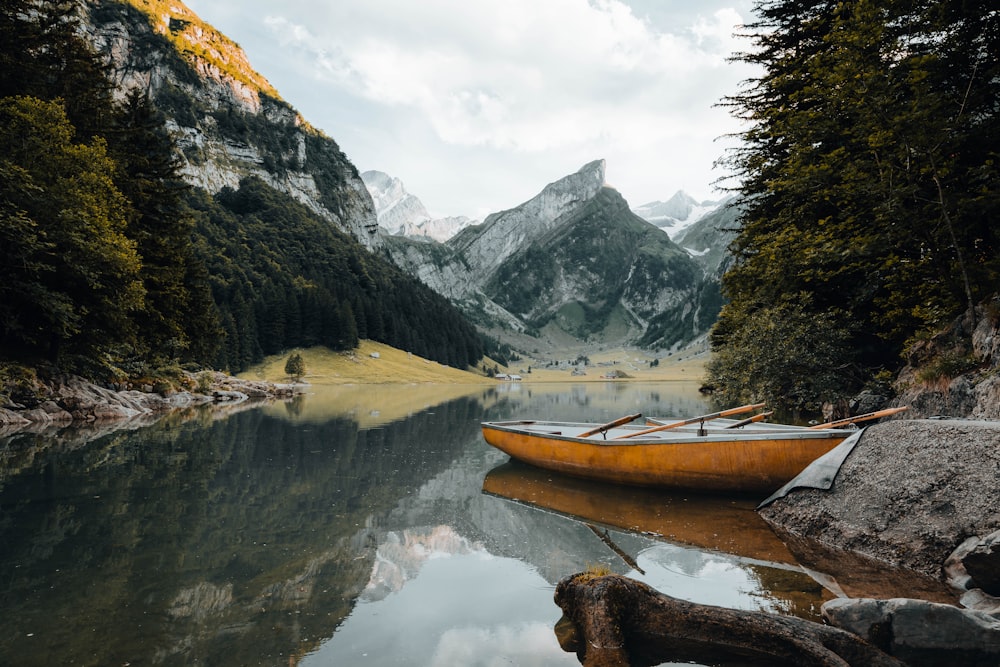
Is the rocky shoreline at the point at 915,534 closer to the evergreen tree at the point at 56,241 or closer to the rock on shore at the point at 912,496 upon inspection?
the rock on shore at the point at 912,496

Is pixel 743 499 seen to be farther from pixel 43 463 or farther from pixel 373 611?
pixel 43 463

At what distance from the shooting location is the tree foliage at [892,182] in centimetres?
1344

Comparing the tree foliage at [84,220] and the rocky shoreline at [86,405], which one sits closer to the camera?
the tree foliage at [84,220]

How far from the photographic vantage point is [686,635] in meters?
5.07

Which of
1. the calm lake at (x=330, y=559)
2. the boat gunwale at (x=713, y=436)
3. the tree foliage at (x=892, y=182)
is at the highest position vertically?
the tree foliage at (x=892, y=182)

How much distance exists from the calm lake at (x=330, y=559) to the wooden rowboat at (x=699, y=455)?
452 millimetres

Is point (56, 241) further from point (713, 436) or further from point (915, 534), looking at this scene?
point (915, 534)

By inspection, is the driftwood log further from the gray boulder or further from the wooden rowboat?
the wooden rowboat

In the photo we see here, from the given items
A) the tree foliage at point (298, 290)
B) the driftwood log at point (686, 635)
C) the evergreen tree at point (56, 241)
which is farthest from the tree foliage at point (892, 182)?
the tree foliage at point (298, 290)

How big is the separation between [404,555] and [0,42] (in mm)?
33875

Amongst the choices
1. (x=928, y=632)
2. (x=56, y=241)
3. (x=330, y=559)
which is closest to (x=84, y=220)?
(x=56, y=241)

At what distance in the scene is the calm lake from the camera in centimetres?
549

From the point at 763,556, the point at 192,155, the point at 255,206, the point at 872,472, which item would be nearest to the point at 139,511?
the point at 763,556

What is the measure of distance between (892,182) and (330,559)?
671 inches
